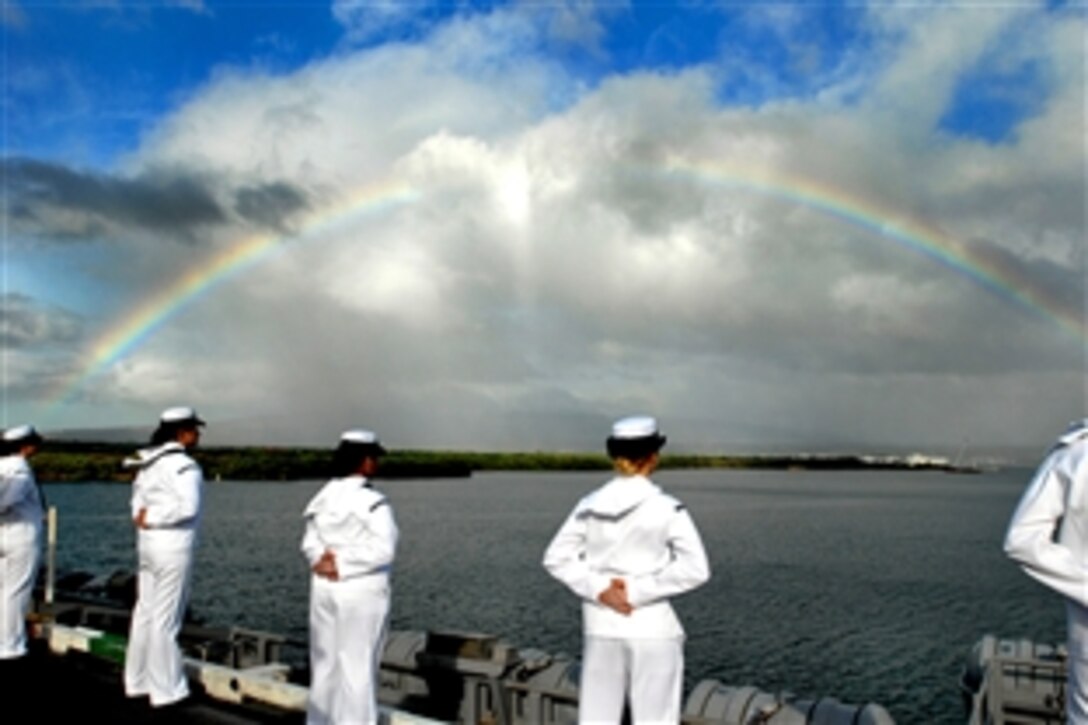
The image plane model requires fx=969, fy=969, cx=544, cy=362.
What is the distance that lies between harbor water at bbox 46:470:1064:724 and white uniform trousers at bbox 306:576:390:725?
550 inches

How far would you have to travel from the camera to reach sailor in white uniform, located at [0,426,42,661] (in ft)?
30.1

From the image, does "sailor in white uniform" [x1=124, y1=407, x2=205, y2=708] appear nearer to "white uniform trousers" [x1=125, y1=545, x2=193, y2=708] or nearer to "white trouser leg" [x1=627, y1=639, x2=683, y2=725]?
"white uniform trousers" [x1=125, y1=545, x2=193, y2=708]

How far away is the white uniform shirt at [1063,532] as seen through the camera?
362 centimetres

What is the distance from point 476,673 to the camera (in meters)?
7.37

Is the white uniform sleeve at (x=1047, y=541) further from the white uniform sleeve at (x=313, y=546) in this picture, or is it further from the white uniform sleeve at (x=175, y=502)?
the white uniform sleeve at (x=175, y=502)

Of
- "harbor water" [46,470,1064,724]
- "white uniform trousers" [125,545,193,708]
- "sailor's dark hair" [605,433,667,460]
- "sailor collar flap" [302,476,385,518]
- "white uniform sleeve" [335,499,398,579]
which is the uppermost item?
"sailor's dark hair" [605,433,667,460]

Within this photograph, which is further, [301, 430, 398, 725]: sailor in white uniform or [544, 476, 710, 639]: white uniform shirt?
[301, 430, 398, 725]: sailor in white uniform

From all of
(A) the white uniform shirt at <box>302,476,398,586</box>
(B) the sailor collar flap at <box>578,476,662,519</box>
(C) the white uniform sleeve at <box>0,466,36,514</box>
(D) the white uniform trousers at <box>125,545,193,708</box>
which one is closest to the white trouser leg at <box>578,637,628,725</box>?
(B) the sailor collar flap at <box>578,476,662,519</box>

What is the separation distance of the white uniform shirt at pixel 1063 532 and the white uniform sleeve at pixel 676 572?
1.48 meters

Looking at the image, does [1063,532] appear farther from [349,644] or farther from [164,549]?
[164,549]

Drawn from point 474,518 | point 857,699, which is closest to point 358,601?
point 857,699

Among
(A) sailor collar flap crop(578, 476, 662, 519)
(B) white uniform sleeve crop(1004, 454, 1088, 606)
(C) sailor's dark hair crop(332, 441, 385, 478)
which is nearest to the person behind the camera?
(B) white uniform sleeve crop(1004, 454, 1088, 606)

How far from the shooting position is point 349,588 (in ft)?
20.5

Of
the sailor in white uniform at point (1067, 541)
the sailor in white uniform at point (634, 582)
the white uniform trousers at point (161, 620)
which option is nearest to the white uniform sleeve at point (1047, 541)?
the sailor in white uniform at point (1067, 541)
